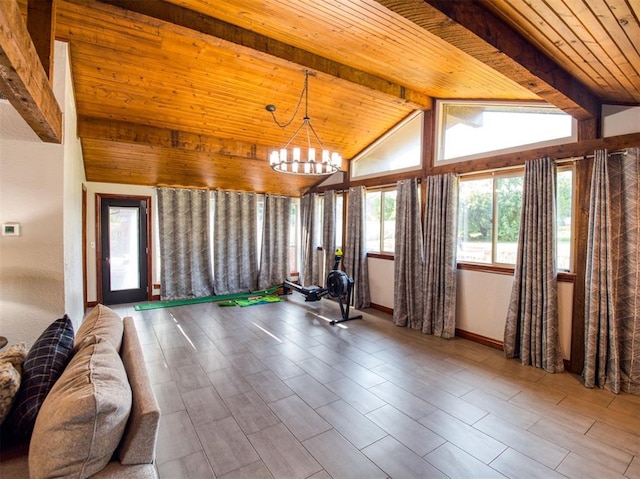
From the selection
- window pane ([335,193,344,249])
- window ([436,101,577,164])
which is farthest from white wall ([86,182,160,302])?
window ([436,101,577,164])

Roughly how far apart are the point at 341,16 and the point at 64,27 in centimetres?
256

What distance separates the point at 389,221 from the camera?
5.83 metres

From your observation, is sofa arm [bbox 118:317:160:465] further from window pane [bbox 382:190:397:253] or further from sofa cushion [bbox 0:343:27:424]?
window pane [bbox 382:190:397:253]

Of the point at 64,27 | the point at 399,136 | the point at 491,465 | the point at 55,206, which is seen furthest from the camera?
the point at 399,136

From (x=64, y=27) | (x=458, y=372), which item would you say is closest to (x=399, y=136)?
(x=458, y=372)

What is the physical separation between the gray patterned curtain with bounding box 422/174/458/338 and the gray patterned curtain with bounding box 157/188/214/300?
4.51 meters

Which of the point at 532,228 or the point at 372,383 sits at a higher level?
the point at 532,228

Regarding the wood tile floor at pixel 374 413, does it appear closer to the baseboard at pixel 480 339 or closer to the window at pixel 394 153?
the baseboard at pixel 480 339

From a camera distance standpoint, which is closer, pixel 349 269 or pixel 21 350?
pixel 21 350

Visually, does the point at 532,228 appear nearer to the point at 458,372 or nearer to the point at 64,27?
the point at 458,372

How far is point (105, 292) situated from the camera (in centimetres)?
605

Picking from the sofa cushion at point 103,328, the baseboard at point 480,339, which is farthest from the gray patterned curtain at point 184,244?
the baseboard at point 480,339

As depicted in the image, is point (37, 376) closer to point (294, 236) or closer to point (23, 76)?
Result: point (23, 76)

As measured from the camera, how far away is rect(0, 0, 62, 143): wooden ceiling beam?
1.42 metres
